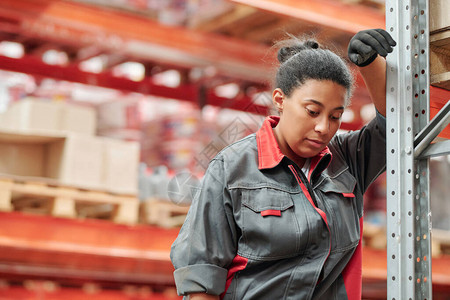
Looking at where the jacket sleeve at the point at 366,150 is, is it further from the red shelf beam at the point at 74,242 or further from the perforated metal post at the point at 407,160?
the red shelf beam at the point at 74,242

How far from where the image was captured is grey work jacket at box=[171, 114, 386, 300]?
7.06 ft

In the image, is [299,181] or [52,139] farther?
[52,139]

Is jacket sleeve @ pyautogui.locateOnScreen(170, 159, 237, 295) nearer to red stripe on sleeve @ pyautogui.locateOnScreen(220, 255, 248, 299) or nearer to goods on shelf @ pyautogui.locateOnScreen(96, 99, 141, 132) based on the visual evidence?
red stripe on sleeve @ pyautogui.locateOnScreen(220, 255, 248, 299)

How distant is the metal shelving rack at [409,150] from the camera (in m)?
2.31

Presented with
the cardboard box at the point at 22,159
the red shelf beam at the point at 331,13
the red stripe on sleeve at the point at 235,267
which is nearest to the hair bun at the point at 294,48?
the red stripe on sleeve at the point at 235,267

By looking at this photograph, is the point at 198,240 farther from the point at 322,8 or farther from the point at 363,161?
the point at 322,8

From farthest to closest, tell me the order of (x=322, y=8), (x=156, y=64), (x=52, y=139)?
(x=156, y=64)
(x=322, y=8)
(x=52, y=139)

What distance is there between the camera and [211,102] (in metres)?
8.47

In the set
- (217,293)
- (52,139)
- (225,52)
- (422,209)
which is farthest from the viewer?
(225,52)

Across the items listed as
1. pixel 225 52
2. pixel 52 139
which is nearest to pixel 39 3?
pixel 52 139

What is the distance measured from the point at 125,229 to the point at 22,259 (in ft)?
6.38

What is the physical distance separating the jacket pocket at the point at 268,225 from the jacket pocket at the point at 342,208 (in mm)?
154

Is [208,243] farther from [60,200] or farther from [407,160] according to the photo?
[60,200]

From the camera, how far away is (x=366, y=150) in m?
2.51
